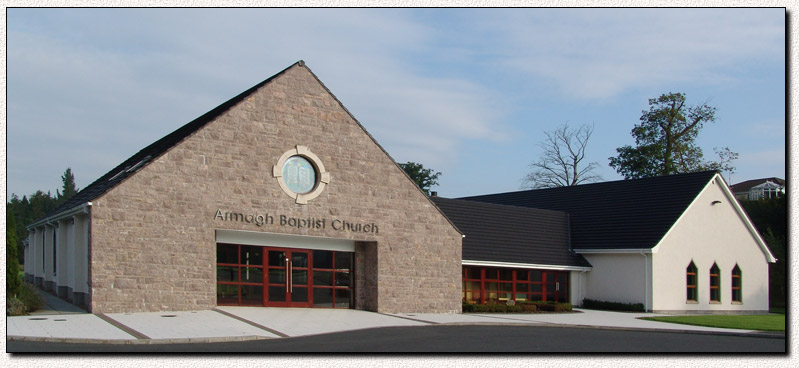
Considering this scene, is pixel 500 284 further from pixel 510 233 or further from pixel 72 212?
pixel 72 212

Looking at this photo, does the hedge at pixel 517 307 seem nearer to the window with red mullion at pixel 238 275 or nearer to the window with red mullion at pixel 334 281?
the window with red mullion at pixel 334 281

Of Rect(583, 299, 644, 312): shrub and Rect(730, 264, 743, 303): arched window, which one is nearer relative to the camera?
Rect(583, 299, 644, 312): shrub

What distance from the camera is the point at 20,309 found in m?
21.5

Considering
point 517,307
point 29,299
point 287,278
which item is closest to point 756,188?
point 517,307

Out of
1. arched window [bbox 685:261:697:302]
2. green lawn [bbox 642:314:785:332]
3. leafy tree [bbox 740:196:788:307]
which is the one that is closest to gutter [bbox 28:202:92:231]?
green lawn [bbox 642:314:785:332]

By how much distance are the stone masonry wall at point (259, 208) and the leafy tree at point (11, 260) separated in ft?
6.75

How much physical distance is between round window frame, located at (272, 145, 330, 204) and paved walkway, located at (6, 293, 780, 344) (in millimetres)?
3491

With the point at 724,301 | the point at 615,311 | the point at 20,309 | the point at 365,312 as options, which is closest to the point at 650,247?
the point at 615,311

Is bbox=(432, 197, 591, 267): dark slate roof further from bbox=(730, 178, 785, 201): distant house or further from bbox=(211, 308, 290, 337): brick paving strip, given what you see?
bbox=(730, 178, 785, 201): distant house

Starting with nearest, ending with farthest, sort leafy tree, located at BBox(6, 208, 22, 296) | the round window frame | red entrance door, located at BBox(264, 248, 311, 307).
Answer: leafy tree, located at BBox(6, 208, 22, 296), the round window frame, red entrance door, located at BBox(264, 248, 311, 307)

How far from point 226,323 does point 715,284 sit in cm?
2479

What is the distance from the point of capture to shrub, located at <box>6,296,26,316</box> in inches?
835

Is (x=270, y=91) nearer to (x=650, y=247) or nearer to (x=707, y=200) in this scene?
(x=650, y=247)

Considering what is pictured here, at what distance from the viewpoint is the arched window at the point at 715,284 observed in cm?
3728
